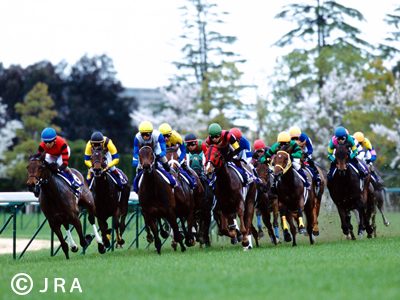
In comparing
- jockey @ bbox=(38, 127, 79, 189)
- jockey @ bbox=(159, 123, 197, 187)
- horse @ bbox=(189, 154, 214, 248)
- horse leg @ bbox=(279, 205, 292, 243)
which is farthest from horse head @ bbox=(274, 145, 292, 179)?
jockey @ bbox=(38, 127, 79, 189)

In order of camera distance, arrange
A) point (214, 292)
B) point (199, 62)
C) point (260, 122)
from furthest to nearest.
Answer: point (199, 62), point (260, 122), point (214, 292)

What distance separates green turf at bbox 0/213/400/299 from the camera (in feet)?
19.4

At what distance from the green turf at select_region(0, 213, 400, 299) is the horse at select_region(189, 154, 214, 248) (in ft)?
10.7

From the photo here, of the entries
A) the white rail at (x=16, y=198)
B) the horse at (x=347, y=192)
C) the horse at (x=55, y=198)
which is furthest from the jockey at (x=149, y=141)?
the horse at (x=347, y=192)

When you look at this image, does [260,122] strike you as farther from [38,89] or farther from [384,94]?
[38,89]

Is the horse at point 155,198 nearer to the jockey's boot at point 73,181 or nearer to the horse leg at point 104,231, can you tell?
the jockey's boot at point 73,181

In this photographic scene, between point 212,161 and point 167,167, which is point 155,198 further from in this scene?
point 212,161

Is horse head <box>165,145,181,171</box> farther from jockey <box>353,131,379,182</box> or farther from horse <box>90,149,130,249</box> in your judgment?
jockey <box>353,131,379,182</box>

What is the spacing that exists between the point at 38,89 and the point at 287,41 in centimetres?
1652

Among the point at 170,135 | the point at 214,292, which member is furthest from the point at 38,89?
the point at 214,292

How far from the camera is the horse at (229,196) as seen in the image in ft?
35.7

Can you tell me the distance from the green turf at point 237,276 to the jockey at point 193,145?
13.7 ft

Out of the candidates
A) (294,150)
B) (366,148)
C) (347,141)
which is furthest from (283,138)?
(366,148)

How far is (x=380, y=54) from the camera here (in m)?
36.2
